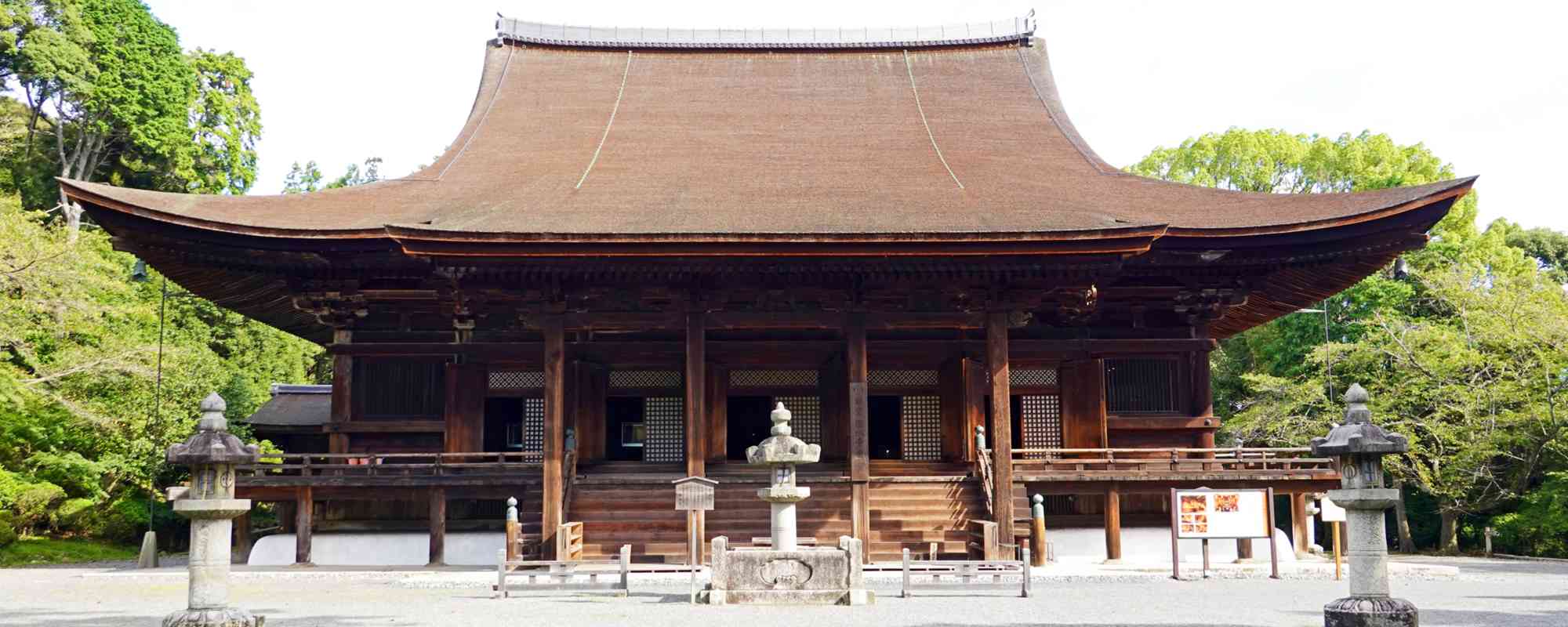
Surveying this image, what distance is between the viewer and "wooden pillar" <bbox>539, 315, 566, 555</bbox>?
15.6 meters

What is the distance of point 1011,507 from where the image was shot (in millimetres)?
15836

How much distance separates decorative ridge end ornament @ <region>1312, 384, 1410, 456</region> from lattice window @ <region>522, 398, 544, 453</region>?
1248 centimetres

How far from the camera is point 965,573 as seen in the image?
12711 mm

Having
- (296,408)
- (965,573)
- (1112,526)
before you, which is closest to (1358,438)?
(965,573)

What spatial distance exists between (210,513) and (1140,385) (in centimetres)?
1402

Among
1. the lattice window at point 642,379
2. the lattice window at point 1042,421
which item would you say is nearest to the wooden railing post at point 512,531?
the lattice window at point 642,379

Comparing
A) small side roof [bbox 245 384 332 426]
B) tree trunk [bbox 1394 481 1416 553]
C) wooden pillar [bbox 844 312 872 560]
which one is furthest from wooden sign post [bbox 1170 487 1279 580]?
small side roof [bbox 245 384 332 426]

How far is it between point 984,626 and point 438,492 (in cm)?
973

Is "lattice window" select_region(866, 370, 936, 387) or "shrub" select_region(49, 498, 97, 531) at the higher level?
"lattice window" select_region(866, 370, 936, 387)

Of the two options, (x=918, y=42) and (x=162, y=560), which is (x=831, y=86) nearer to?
(x=918, y=42)

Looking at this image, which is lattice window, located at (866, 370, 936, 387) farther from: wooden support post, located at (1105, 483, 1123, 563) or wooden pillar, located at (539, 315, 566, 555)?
wooden pillar, located at (539, 315, 566, 555)

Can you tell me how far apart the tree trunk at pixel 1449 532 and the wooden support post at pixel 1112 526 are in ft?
40.2

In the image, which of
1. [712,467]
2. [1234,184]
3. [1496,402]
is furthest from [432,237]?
[1234,184]

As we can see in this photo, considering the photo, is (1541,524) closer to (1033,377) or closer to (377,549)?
(1033,377)
